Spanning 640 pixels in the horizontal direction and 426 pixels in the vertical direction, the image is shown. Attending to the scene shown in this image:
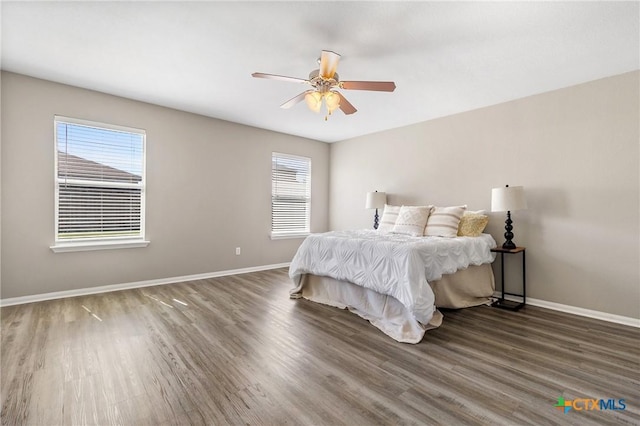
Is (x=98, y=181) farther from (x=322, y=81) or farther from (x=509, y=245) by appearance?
(x=509, y=245)

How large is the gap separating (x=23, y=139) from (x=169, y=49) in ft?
7.09

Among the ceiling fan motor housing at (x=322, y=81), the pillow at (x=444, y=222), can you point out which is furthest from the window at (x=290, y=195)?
the ceiling fan motor housing at (x=322, y=81)

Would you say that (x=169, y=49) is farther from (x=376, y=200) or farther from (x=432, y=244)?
(x=376, y=200)

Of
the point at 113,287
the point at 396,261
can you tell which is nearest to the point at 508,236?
the point at 396,261

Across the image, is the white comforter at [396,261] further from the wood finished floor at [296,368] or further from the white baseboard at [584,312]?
the white baseboard at [584,312]

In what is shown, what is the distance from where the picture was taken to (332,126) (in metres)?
5.14

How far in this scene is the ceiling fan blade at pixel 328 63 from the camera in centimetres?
242

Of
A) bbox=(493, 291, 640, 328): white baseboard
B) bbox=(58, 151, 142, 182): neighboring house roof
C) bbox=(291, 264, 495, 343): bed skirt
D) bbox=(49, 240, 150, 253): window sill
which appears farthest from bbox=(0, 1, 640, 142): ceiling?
bbox=(493, 291, 640, 328): white baseboard

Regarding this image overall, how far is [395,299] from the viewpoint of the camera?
2.86 meters

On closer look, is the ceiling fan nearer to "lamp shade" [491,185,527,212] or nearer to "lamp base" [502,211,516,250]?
"lamp shade" [491,185,527,212]

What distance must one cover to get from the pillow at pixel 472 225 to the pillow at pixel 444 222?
0.26ft

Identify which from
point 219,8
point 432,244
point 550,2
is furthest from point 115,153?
point 550,2

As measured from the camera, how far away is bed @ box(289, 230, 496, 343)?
268cm

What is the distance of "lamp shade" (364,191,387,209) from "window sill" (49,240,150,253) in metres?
3.45
